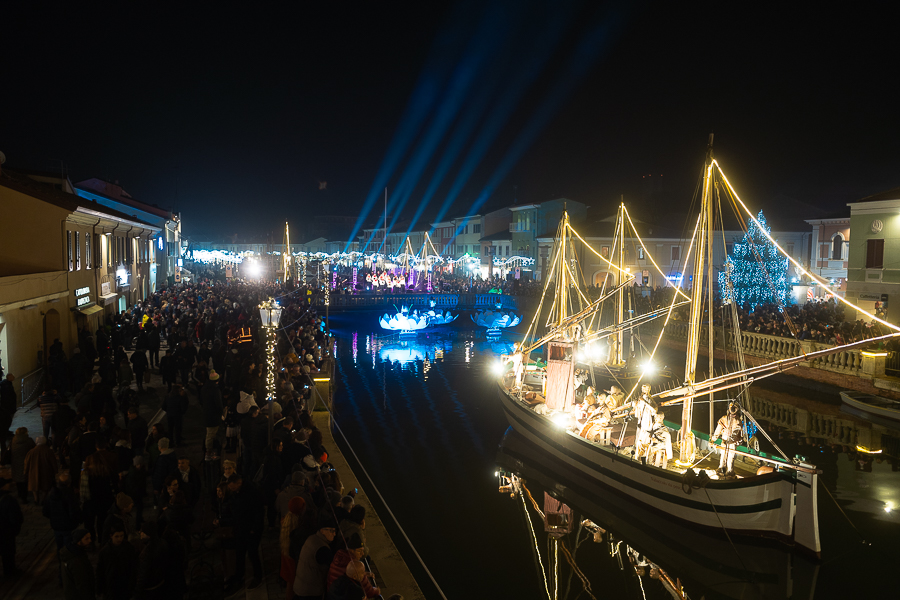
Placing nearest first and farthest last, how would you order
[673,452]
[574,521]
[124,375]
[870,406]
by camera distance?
[574,521], [673,452], [124,375], [870,406]

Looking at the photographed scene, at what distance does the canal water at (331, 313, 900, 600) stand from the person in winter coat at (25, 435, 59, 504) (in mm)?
5565

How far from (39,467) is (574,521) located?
10.3 meters

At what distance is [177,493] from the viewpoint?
7488 millimetres

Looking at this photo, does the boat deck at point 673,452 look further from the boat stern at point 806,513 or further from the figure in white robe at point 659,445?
the boat stern at point 806,513

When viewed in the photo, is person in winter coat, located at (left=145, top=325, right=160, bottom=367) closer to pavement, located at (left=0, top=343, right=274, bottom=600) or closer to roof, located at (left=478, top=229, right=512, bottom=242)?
pavement, located at (left=0, top=343, right=274, bottom=600)

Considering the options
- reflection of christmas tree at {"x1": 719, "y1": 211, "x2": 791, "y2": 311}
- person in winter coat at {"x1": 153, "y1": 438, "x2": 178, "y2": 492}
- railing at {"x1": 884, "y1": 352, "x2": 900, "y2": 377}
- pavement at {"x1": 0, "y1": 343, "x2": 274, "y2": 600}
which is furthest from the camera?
reflection of christmas tree at {"x1": 719, "y1": 211, "x2": 791, "y2": 311}

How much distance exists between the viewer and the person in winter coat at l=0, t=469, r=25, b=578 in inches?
292

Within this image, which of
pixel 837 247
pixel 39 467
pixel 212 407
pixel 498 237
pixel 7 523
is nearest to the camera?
pixel 7 523

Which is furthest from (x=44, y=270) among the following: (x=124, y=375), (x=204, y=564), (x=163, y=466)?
(x=204, y=564)

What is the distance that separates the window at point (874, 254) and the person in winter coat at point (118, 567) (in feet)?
108

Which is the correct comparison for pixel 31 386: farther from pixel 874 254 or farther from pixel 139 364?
pixel 874 254

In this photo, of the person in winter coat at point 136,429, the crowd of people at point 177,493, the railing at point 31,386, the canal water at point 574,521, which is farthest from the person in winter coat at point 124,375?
the canal water at point 574,521

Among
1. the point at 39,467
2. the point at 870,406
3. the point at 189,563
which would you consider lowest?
the point at 870,406

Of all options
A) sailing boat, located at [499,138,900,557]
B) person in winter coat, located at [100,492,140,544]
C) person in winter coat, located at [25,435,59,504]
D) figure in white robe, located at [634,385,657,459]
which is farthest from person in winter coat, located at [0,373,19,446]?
figure in white robe, located at [634,385,657,459]
